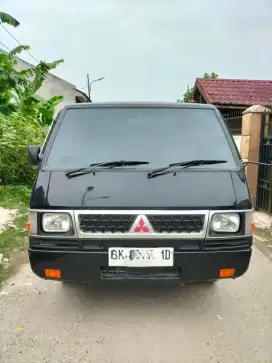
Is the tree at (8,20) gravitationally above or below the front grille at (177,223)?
above

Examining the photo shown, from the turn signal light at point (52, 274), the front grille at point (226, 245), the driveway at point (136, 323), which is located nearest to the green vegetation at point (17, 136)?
the driveway at point (136, 323)

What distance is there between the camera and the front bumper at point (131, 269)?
269cm

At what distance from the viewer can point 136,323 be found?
2.98 meters

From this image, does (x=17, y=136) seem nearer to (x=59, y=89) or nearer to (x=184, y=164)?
(x=184, y=164)

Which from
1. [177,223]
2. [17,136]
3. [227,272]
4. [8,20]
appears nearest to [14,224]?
[17,136]

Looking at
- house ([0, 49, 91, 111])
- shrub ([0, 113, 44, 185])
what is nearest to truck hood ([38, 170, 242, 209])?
shrub ([0, 113, 44, 185])

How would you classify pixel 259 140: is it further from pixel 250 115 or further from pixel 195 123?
pixel 195 123

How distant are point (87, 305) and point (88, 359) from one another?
2.62 feet

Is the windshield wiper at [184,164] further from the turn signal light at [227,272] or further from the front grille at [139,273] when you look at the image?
the turn signal light at [227,272]

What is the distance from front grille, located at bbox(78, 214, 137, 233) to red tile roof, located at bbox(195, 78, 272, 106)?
9.76 m

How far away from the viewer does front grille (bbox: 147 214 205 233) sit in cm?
→ 266

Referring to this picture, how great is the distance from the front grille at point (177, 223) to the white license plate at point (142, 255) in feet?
0.51

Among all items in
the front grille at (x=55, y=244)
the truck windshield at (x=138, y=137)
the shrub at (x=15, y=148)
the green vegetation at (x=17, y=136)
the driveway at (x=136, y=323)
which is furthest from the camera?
the shrub at (x=15, y=148)

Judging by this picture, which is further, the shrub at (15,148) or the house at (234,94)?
the house at (234,94)
